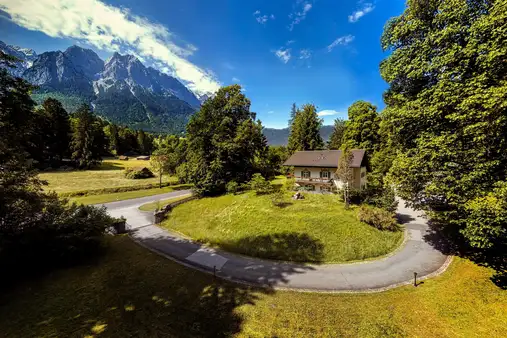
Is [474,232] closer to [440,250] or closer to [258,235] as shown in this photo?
[440,250]

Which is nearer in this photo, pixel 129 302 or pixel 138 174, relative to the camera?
pixel 129 302

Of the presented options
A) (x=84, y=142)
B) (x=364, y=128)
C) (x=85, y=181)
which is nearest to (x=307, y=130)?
(x=364, y=128)

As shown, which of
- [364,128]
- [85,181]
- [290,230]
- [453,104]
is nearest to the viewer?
[453,104]

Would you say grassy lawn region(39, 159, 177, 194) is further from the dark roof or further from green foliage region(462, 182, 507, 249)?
green foliage region(462, 182, 507, 249)

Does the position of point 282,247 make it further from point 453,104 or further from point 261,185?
point 453,104

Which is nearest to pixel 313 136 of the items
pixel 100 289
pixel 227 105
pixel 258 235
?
pixel 227 105
